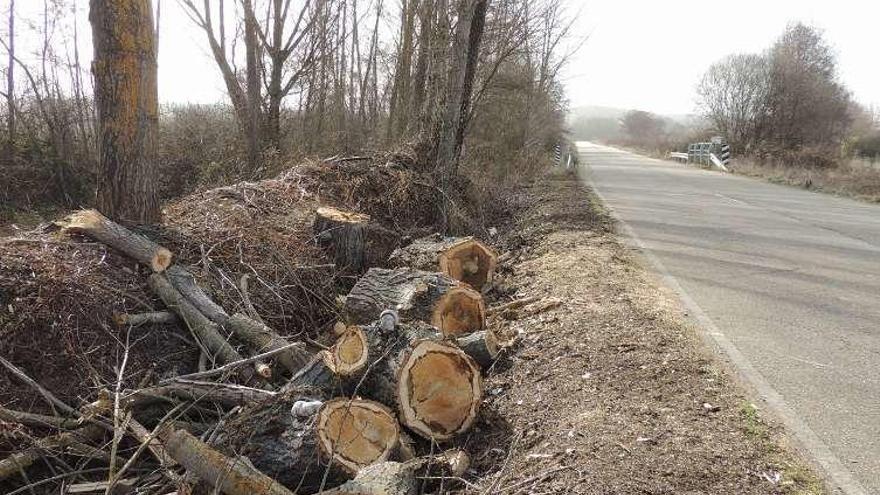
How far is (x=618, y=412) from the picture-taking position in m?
3.62

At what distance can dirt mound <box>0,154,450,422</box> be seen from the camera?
13.6 ft

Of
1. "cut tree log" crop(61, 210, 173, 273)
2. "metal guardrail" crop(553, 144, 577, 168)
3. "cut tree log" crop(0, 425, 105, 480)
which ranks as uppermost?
"metal guardrail" crop(553, 144, 577, 168)

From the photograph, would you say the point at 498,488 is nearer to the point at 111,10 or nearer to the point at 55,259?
the point at 55,259

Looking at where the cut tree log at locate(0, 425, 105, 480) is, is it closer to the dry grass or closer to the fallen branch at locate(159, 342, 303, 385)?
the fallen branch at locate(159, 342, 303, 385)

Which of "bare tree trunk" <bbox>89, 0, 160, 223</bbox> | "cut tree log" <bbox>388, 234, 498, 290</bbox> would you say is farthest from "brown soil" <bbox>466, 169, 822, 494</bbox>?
"bare tree trunk" <bbox>89, 0, 160, 223</bbox>

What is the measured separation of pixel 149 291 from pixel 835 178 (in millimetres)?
19971

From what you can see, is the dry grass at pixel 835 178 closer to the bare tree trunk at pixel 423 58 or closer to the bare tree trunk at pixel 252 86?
the bare tree trunk at pixel 423 58

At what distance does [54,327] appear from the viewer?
166 inches

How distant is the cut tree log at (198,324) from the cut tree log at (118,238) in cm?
15

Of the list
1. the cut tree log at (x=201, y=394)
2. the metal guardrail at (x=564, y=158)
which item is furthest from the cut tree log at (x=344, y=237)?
the metal guardrail at (x=564, y=158)

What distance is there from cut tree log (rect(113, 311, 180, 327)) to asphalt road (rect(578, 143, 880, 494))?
4356 millimetres

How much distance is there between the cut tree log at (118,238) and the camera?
5.05m

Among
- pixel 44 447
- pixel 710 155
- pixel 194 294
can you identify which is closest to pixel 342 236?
pixel 194 294

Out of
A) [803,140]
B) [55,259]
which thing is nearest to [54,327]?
[55,259]
